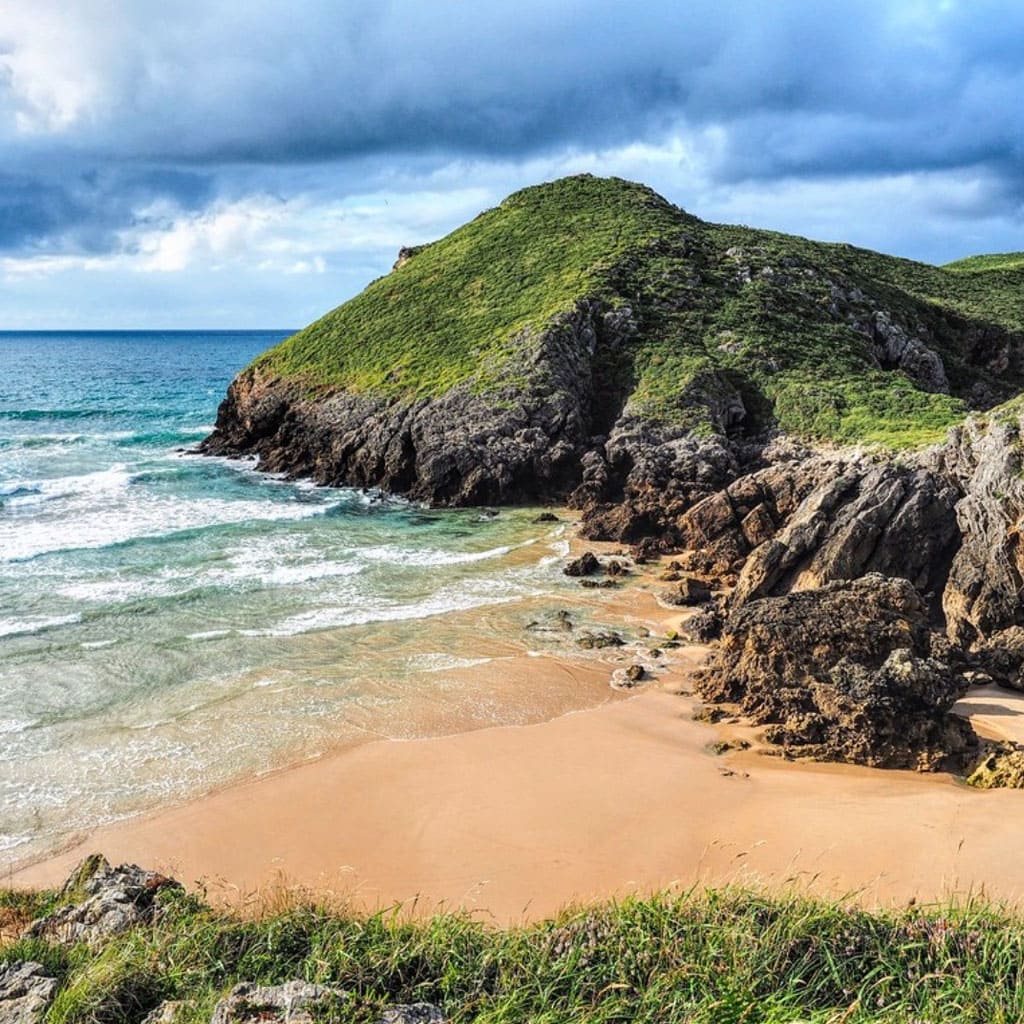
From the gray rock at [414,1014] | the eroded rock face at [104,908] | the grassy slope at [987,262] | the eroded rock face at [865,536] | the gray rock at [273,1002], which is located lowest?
the eroded rock face at [104,908]

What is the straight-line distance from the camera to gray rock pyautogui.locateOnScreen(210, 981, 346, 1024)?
6559 mm

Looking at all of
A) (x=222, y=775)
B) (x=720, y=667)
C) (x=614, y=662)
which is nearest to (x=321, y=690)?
(x=222, y=775)

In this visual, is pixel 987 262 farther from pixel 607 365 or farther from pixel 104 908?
pixel 104 908

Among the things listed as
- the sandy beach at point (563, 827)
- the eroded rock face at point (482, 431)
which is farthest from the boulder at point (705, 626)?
the eroded rock face at point (482, 431)

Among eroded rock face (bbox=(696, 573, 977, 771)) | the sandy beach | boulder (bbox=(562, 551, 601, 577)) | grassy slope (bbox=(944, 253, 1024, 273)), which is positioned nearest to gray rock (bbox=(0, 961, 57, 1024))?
the sandy beach

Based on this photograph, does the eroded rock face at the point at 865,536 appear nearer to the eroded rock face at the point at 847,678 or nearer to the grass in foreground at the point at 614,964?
the eroded rock face at the point at 847,678

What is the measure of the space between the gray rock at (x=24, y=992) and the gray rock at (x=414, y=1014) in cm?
282

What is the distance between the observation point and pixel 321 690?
61.5ft

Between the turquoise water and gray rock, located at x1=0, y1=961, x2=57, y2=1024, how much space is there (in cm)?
621

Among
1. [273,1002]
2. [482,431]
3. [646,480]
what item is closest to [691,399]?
[646,480]

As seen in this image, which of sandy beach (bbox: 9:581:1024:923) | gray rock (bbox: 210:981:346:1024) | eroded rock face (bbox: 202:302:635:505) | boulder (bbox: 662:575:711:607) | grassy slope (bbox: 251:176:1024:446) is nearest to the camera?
gray rock (bbox: 210:981:346:1024)

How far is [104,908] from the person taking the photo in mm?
8977

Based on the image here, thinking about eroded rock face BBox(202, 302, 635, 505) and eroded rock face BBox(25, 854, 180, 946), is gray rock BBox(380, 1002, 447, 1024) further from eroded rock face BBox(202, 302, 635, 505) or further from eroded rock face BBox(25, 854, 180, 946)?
eroded rock face BBox(202, 302, 635, 505)

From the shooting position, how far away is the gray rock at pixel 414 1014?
6680 mm
